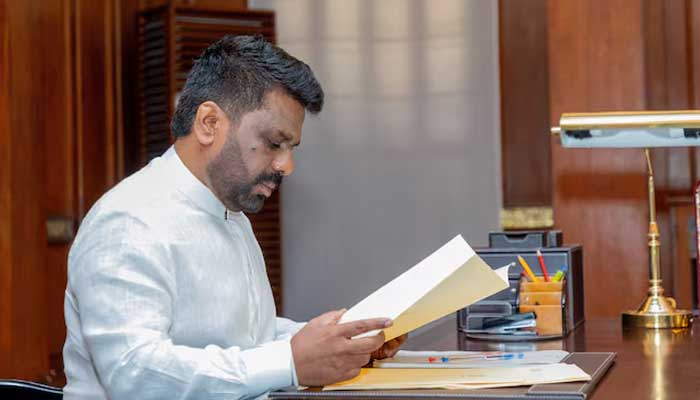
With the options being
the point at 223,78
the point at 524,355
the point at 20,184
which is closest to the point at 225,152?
the point at 223,78

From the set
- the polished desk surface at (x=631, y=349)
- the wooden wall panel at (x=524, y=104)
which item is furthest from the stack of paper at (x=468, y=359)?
the wooden wall panel at (x=524, y=104)

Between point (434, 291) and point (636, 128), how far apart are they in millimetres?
1394

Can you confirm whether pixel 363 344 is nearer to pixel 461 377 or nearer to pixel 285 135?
pixel 461 377

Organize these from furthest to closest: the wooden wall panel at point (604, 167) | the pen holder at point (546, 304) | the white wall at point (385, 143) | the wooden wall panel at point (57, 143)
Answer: the white wall at point (385, 143) → the wooden wall panel at point (57, 143) → the wooden wall panel at point (604, 167) → the pen holder at point (546, 304)

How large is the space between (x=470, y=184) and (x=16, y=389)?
3.40 meters

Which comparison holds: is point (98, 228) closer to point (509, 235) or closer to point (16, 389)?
point (16, 389)

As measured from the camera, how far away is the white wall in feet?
17.3

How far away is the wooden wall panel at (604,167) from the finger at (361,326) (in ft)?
7.55

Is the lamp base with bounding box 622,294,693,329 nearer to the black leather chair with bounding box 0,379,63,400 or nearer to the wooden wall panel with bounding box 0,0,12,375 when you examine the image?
the black leather chair with bounding box 0,379,63,400

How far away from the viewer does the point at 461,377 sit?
194 cm

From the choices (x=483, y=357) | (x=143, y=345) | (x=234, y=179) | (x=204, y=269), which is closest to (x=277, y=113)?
(x=234, y=179)

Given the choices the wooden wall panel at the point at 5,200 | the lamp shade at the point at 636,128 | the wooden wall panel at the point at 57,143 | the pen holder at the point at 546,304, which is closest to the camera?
the pen holder at the point at 546,304

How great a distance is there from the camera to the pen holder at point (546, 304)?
8.84ft

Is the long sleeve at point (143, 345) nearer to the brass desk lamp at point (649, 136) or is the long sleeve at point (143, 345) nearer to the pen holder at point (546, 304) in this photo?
the pen holder at point (546, 304)
